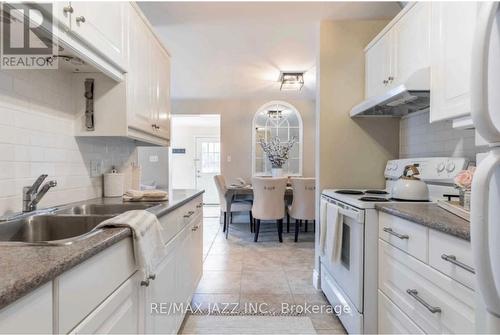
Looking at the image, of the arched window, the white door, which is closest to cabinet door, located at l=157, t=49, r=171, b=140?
the arched window

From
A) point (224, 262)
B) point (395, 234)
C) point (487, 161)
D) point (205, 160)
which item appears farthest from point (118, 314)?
point (205, 160)

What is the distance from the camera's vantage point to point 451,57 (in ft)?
4.61

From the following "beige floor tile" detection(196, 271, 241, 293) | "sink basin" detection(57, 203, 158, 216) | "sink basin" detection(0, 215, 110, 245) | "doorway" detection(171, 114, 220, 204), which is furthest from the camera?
"doorway" detection(171, 114, 220, 204)

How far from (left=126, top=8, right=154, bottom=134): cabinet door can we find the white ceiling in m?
0.58

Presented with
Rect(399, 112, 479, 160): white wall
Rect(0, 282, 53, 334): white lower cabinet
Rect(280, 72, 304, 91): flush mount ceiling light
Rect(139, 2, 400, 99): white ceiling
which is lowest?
Rect(0, 282, 53, 334): white lower cabinet

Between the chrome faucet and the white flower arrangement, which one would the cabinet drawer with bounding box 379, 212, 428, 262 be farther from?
the white flower arrangement

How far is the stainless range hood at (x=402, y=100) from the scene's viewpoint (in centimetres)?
159

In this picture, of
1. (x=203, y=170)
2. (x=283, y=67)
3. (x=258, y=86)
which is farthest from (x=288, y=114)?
(x=203, y=170)

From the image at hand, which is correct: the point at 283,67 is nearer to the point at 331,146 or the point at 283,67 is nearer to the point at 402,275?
the point at 331,146

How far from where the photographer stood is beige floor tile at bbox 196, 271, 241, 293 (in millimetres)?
2422

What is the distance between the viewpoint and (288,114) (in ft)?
17.4

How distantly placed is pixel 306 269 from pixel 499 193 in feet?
8.16

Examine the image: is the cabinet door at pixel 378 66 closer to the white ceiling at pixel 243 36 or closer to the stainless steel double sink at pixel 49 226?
the white ceiling at pixel 243 36

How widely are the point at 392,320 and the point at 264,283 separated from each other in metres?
1.35
